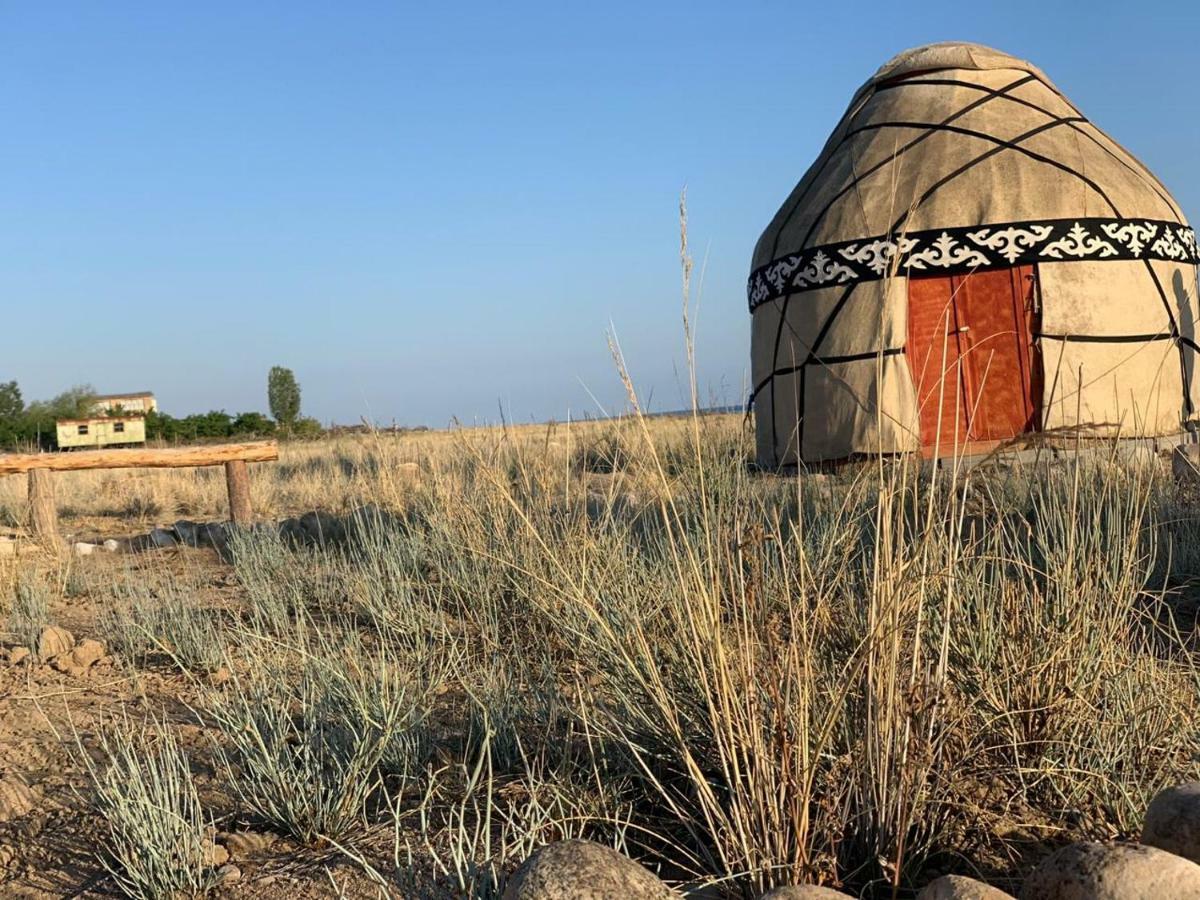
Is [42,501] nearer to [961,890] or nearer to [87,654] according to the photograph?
[87,654]

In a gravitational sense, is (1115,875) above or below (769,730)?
below

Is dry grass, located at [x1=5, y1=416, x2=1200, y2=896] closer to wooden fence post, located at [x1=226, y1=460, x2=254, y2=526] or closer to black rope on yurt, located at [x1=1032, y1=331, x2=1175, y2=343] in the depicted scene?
wooden fence post, located at [x1=226, y1=460, x2=254, y2=526]

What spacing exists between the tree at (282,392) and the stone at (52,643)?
91.7ft

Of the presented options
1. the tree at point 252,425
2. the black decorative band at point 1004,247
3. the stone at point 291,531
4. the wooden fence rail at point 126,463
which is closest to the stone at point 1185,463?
the black decorative band at point 1004,247

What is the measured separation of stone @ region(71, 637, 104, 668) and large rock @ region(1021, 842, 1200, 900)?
3.29 metres

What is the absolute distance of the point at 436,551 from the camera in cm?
481

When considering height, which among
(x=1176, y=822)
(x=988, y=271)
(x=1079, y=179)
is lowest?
(x=1176, y=822)

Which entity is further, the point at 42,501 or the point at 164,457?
the point at 164,457

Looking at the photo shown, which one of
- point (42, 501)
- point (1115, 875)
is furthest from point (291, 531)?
point (1115, 875)

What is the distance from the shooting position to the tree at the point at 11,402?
28828 millimetres

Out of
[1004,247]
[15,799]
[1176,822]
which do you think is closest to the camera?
[1176,822]

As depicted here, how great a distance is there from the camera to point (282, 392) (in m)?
33.8

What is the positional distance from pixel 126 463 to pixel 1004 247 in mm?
6424

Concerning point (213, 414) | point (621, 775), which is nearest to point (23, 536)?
point (621, 775)
